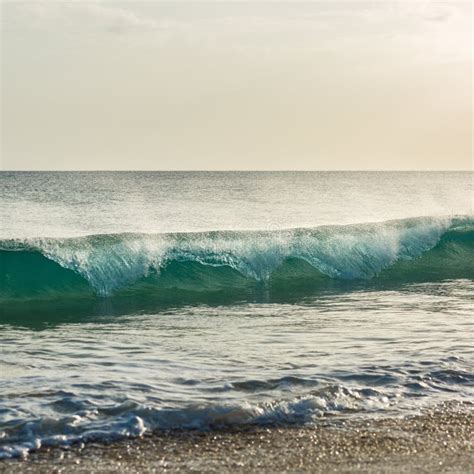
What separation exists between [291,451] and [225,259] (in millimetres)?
13541

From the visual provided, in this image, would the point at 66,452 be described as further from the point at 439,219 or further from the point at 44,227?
the point at 44,227

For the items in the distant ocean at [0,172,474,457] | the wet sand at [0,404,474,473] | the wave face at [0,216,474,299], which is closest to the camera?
the wet sand at [0,404,474,473]

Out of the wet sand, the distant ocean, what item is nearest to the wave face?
the distant ocean

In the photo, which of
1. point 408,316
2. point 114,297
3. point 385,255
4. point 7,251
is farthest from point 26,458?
point 385,255

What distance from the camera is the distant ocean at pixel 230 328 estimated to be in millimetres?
7648

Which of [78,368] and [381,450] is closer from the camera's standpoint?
[381,450]

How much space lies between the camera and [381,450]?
6.55 m

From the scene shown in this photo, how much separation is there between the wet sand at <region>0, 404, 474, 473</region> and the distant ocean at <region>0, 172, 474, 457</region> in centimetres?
25

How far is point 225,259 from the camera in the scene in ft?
65.8

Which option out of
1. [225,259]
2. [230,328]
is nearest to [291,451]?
[230,328]

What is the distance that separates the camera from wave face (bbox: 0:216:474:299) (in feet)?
57.3

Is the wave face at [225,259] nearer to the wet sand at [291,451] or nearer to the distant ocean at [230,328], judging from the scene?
the distant ocean at [230,328]

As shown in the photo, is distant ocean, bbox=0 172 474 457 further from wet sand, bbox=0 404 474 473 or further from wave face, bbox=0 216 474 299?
wet sand, bbox=0 404 474 473

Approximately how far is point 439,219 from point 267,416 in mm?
19743
